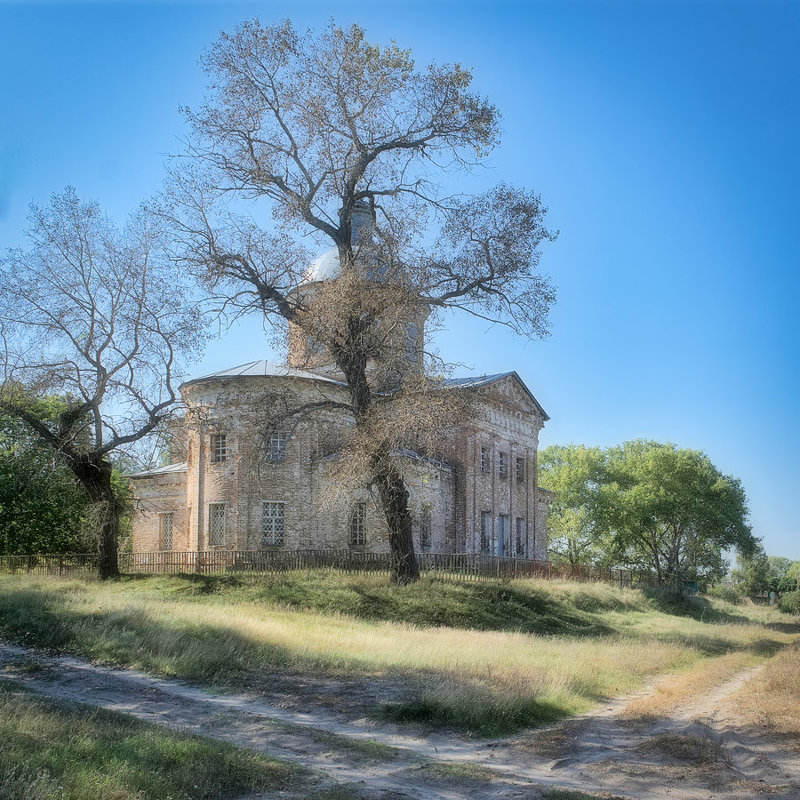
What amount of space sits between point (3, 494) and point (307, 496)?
44.4 feet

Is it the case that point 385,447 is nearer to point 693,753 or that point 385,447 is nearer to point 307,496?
point 307,496

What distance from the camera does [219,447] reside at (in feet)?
114

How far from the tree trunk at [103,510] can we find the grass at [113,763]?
20.5 m

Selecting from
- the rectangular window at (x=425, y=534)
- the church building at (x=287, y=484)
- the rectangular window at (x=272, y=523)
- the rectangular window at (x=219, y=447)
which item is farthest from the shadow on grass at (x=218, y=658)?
the rectangular window at (x=425, y=534)

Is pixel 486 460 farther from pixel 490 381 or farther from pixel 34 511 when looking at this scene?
pixel 34 511

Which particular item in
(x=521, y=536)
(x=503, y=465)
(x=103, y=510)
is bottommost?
(x=521, y=536)

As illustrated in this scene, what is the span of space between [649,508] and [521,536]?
19125 mm

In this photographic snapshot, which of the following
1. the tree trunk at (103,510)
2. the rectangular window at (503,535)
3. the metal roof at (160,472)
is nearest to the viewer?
the tree trunk at (103,510)

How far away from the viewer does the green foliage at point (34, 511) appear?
34.5m

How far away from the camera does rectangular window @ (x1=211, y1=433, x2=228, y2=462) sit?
34.5 m

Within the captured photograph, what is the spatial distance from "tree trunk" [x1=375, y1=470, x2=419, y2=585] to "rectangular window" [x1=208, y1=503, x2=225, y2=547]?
10402mm

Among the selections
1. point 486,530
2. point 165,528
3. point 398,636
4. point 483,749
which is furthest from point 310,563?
point 483,749

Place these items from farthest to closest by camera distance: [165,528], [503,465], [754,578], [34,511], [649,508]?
→ [754,578]
[649,508]
[503,465]
[165,528]
[34,511]

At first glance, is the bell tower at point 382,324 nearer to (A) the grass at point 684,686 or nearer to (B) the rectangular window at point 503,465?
(A) the grass at point 684,686
